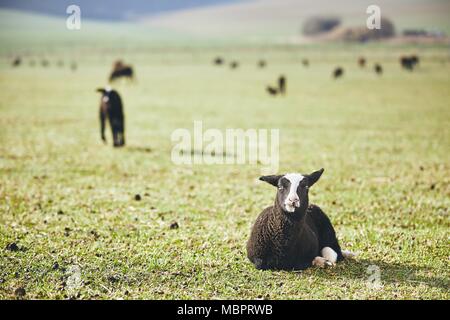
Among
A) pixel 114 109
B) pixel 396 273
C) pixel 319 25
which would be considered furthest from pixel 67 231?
pixel 319 25

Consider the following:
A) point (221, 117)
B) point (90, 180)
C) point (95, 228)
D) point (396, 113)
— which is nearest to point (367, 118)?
point (396, 113)

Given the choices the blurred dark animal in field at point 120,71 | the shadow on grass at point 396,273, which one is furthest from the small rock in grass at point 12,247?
the blurred dark animal in field at point 120,71

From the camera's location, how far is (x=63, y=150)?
18.3 m

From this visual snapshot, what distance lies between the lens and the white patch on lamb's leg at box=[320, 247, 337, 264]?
778 cm

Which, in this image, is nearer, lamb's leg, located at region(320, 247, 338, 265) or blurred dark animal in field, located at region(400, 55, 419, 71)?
lamb's leg, located at region(320, 247, 338, 265)

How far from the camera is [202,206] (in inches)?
456

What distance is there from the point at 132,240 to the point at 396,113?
2268cm

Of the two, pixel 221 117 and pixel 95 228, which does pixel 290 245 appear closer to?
pixel 95 228

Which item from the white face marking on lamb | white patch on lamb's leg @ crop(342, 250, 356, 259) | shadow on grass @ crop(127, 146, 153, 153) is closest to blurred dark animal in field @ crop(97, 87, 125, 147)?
shadow on grass @ crop(127, 146, 153, 153)

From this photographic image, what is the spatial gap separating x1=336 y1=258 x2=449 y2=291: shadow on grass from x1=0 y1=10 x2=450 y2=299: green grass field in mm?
27

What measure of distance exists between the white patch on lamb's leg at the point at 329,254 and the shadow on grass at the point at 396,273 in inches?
6.9

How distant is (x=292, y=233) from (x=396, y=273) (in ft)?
5.09

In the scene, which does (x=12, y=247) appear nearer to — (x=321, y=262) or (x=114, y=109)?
(x=321, y=262)

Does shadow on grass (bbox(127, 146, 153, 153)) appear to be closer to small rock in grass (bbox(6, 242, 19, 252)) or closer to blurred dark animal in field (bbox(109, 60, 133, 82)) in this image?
small rock in grass (bbox(6, 242, 19, 252))
